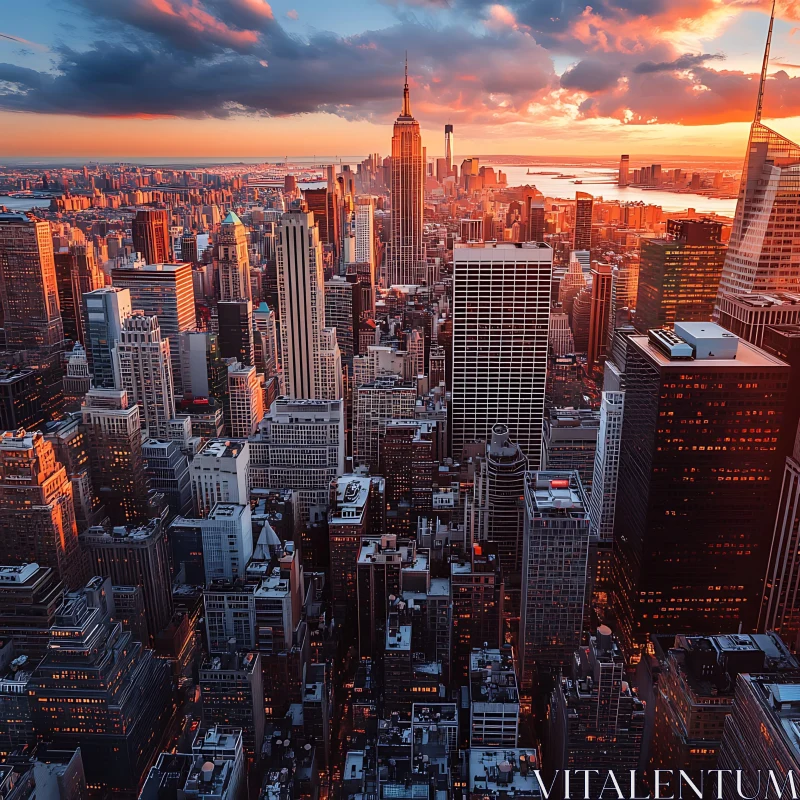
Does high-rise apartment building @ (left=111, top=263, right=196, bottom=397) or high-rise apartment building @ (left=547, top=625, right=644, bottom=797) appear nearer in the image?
high-rise apartment building @ (left=547, top=625, right=644, bottom=797)

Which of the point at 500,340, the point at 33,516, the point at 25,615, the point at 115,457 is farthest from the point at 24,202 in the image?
the point at 500,340

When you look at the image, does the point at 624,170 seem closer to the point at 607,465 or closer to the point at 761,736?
the point at 607,465

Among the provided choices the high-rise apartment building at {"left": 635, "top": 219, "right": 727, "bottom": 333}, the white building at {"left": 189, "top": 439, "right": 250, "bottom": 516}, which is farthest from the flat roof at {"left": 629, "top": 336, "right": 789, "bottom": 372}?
the white building at {"left": 189, "top": 439, "right": 250, "bottom": 516}

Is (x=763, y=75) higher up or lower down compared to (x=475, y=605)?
higher up

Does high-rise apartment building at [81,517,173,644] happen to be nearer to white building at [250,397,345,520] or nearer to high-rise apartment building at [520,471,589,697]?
white building at [250,397,345,520]

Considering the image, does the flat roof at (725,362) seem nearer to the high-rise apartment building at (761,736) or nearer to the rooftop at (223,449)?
the high-rise apartment building at (761,736)

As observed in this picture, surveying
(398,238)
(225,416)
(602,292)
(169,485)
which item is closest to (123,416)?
(169,485)

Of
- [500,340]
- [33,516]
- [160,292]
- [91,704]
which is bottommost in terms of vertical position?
[91,704]

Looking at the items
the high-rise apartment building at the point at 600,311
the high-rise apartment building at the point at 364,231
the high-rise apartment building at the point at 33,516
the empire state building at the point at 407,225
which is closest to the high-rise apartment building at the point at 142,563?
the high-rise apartment building at the point at 33,516
